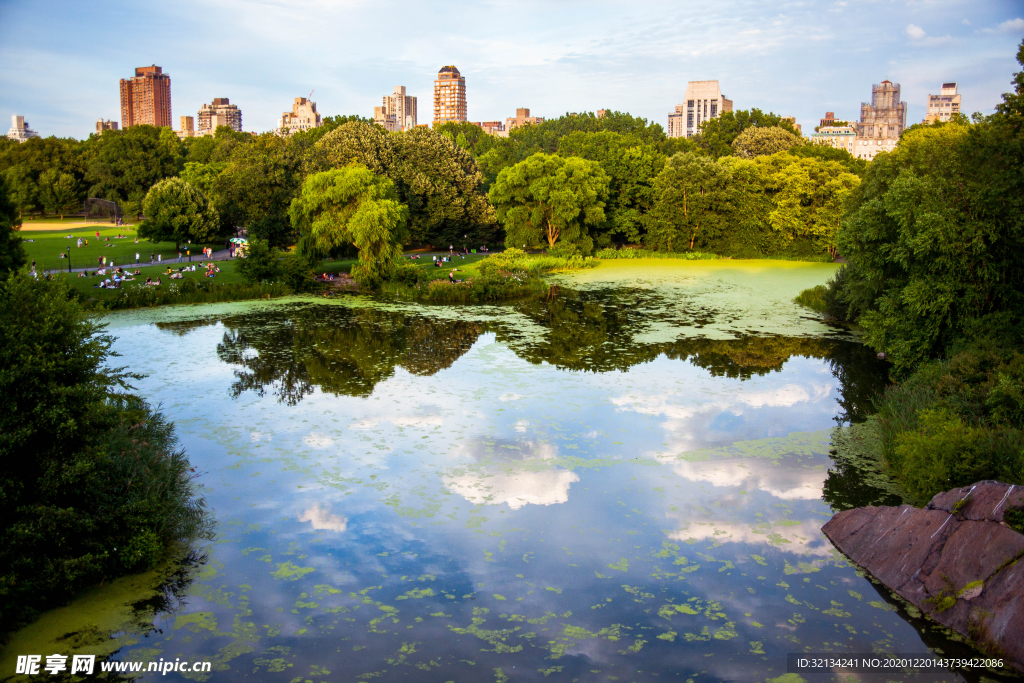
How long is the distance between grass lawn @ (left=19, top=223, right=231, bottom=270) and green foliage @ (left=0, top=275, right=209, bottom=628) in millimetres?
22454

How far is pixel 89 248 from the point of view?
3500 centimetres

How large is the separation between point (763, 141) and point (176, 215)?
46663mm

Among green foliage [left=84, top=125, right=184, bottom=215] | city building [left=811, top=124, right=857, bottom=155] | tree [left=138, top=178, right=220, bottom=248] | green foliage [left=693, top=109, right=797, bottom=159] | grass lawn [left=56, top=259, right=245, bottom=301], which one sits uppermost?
city building [left=811, top=124, right=857, bottom=155]

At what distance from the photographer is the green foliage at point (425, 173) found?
120 feet

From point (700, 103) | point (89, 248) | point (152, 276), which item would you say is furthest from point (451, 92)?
point (152, 276)

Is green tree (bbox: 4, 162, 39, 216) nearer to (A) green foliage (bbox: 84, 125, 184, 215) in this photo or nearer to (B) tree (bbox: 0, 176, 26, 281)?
(A) green foliage (bbox: 84, 125, 184, 215)

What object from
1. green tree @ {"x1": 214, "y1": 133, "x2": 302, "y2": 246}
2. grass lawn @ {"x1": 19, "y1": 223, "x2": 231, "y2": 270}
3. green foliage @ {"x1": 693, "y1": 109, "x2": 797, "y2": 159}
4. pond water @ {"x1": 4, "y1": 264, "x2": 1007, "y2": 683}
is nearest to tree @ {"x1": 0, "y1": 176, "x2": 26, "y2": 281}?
pond water @ {"x1": 4, "y1": 264, "x2": 1007, "y2": 683}

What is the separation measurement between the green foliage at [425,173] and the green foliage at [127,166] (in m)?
23.5

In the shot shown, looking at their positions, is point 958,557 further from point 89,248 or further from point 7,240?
point 89,248

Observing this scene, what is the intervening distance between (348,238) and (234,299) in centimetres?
529

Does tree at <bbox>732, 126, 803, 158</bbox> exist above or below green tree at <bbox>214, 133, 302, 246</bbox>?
above

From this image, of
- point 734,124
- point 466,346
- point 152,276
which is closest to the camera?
point 466,346

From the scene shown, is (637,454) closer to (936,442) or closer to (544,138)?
(936,442)

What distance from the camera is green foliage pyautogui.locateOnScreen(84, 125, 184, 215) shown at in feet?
182
